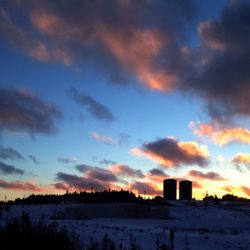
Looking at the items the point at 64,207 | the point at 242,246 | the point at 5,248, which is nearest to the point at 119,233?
the point at 242,246

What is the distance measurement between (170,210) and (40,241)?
191 ft

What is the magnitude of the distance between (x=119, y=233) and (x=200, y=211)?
41.9m

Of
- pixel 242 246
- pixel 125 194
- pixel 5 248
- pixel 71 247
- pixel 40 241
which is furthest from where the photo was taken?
pixel 125 194

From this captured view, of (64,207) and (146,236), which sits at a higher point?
(64,207)

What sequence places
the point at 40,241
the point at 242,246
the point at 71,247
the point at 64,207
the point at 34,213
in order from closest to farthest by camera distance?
the point at 40,241 → the point at 71,247 → the point at 242,246 → the point at 34,213 → the point at 64,207

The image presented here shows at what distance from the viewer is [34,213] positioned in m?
62.3

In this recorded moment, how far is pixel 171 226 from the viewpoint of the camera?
52375mm

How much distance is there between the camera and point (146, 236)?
3484 centimetres

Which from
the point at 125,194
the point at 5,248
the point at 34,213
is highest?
the point at 125,194

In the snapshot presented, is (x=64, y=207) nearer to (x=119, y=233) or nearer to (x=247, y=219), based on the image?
(x=247, y=219)

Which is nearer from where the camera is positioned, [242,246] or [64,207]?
[242,246]

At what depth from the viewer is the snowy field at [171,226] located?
3322 centimetres

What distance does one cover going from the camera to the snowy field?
3322cm

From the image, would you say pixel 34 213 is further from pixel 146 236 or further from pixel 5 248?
pixel 5 248
